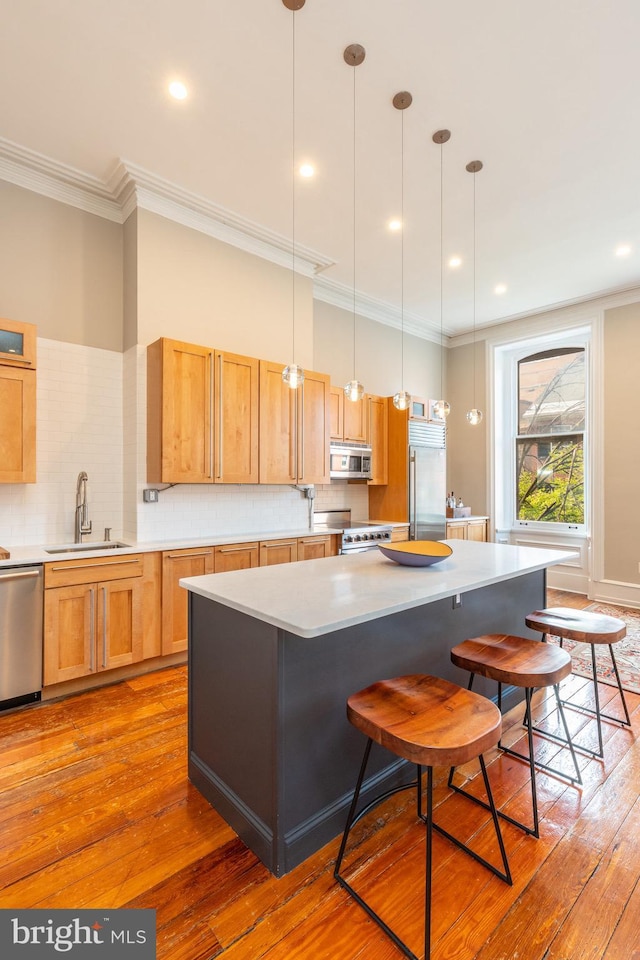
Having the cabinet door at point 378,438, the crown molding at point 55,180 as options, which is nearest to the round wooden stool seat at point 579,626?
the cabinet door at point 378,438

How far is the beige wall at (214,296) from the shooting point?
3.55m

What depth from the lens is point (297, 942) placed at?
4.37 ft

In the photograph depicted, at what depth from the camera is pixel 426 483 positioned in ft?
17.8

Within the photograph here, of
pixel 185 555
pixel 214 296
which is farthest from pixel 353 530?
pixel 214 296

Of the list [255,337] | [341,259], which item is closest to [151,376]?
[255,337]

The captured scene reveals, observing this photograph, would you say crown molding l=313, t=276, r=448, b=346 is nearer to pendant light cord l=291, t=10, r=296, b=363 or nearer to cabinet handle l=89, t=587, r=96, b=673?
pendant light cord l=291, t=10, r=296, b=363

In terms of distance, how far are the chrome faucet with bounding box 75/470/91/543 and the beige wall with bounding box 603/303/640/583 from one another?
17.8 feet

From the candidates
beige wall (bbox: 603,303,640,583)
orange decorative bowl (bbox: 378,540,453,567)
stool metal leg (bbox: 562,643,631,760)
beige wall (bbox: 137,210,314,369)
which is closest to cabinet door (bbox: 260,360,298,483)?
beige wall (bbox: 137,210,314,369)

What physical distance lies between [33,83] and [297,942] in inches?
164

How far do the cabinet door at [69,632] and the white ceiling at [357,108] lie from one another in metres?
2.98

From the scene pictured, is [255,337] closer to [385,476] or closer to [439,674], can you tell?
[385,476]

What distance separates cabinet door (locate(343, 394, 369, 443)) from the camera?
5.03 metres

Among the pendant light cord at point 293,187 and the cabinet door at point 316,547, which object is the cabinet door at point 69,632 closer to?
the cabinet door at point 316,547

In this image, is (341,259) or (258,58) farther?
(341,259)
